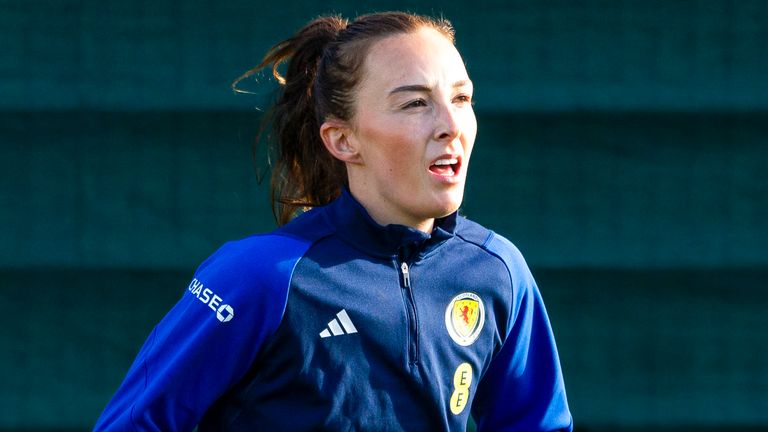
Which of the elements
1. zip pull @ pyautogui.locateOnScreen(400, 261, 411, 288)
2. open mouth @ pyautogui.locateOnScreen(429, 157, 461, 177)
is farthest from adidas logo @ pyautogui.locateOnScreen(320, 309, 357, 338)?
open mouth @ pyautogui.locateOnScreen(429, 157, 461, 177)

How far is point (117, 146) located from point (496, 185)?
2.84 ft

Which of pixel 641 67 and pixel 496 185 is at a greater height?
pixel 641 67

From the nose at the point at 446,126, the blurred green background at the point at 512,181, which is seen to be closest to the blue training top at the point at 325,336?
the nose at the point at 446,126

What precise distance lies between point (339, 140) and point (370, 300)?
10.2 inches

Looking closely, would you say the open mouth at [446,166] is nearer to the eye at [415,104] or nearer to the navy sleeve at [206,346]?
the eye at [415,104]

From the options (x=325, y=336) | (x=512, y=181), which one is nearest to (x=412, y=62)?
(x=325, y=336)

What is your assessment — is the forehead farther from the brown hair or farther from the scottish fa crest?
the scottish fa crest

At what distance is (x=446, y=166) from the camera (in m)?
1.89

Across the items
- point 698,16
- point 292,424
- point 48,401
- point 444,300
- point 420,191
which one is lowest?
point 48,401

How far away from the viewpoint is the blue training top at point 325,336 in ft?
5.94

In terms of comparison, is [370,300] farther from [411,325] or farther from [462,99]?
[462,99]

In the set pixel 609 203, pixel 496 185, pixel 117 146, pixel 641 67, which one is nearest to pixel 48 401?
pixel 117 146

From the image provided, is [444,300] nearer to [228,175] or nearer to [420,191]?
[420,191]

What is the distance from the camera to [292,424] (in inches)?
71.9
